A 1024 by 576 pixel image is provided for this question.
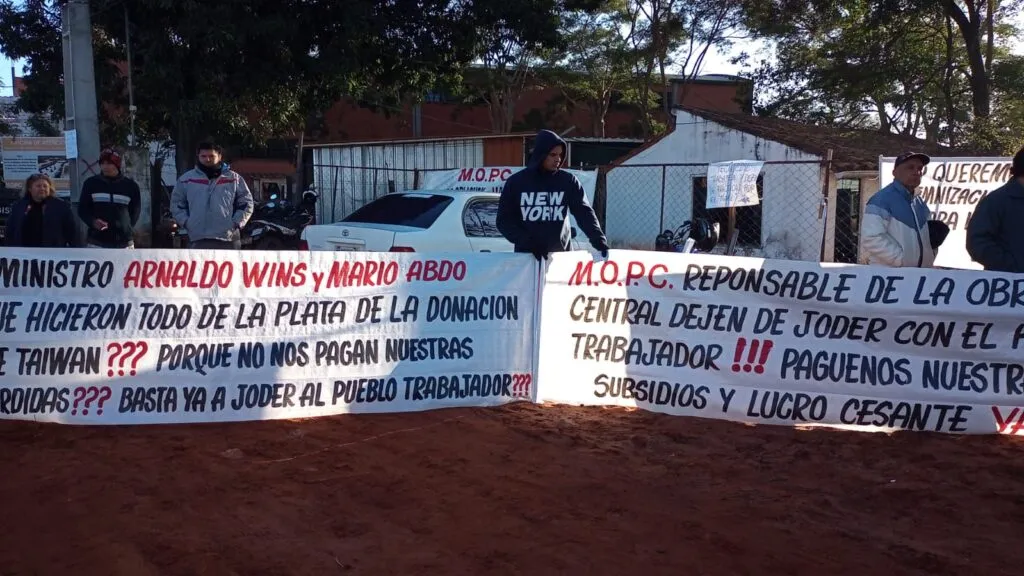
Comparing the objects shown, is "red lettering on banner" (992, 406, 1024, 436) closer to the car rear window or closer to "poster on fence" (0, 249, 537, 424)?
"poster on fence" (0, 249, 537, 424)

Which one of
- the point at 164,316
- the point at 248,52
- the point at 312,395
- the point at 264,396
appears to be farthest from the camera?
the point at 248,52

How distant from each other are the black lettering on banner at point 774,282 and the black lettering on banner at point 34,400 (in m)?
3.82

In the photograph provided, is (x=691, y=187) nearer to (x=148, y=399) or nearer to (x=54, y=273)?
(x=148, y=399)

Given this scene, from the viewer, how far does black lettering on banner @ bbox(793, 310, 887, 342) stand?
Answer: 5.61 m

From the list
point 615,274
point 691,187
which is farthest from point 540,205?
point 691,187

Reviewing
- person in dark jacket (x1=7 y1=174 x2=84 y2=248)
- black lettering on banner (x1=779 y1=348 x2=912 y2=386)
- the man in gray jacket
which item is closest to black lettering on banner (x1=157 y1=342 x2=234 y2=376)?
the man in gray jacket

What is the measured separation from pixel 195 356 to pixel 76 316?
0.69 meters

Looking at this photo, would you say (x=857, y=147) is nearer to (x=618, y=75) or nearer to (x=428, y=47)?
(x=428, y=47)

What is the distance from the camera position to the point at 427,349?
5.75 meters

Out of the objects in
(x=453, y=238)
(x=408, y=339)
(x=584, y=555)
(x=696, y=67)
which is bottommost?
(x=584, y=555)

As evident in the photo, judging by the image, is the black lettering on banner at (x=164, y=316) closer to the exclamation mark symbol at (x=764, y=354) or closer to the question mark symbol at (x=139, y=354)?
the question mark symbol at (x=139, y=354)

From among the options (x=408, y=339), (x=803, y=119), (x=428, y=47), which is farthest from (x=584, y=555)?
(x=803, y=119)

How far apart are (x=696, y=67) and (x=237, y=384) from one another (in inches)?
1177

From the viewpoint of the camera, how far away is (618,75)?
33.9 m
